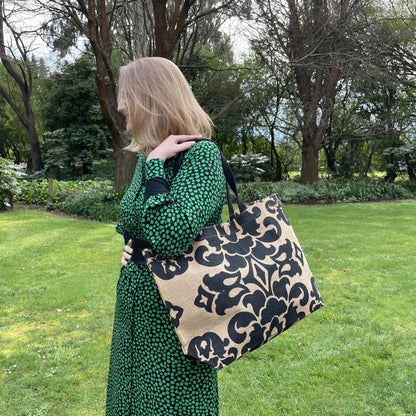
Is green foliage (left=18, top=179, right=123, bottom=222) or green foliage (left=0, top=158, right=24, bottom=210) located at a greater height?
green foliage (left=0, top=158, right=24, bottom=210)

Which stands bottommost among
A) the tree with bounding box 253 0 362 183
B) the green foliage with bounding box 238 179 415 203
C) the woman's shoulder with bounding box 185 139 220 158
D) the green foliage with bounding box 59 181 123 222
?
the green foliage with bounding box 238 179 415 203

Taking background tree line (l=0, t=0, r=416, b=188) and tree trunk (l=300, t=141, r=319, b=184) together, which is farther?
tree trunk (l=300, t=141, r=319, b=184)

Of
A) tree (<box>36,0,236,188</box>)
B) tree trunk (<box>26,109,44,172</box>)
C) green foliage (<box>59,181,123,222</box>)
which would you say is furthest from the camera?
tree trunk (<box>26,109,44,172</box>)

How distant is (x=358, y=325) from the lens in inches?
142

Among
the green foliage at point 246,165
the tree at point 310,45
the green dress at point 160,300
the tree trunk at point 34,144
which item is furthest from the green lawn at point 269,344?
the tree trunk at point 34,144

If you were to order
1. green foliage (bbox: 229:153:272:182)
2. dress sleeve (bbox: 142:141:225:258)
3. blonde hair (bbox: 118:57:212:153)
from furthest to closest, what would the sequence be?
green foliage (bbox: 229:153:272:182) < blonde hair (bbox: 118:57:212:153) < dress sleeve (bbox: 142:141:225:258)

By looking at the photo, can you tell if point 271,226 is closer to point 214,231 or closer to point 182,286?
point 214,231

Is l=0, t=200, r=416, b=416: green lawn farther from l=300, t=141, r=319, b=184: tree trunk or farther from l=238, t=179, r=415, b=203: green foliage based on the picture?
l=300, t=141, r=319, b=184: tree trunk

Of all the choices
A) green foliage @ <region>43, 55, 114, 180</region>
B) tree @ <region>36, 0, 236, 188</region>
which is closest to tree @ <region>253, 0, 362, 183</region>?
tree @ <region>36, 0, 236, 188</region>

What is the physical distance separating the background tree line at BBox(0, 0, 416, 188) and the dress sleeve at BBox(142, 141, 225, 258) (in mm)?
8563

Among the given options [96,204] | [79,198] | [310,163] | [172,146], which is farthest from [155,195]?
[310,163]

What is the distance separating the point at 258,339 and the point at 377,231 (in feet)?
24.4

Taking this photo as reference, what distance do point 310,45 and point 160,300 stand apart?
1170cm

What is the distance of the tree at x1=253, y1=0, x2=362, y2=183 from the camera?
11164mm
